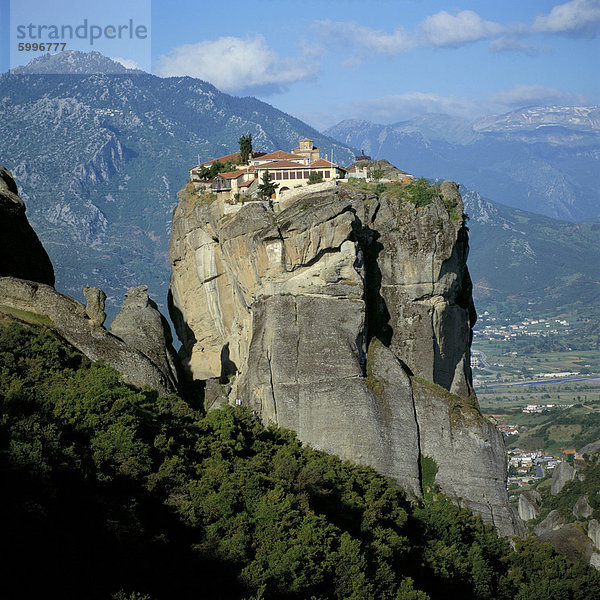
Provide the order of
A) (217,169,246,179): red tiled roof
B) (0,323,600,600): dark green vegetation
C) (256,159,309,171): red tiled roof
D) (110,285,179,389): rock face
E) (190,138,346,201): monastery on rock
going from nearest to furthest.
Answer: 1. (0,323,600,600): dark green vegetation
2. (110,285,179,389): rock face
3. (190,138,346,201): monastery on rock
4. (217,169,246,179): red tiled roof
5. (256,159,309,171): red tiled roof

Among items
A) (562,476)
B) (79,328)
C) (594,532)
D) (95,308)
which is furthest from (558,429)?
(79,328)

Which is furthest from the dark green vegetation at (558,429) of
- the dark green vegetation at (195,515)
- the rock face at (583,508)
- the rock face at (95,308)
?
the rock face at (95,308)

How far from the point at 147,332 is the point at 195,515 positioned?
14.1 m

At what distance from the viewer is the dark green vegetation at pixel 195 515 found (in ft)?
84.6

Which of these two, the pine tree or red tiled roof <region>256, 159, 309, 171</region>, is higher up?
Answer: the pine tree

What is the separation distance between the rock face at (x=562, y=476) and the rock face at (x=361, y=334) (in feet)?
165

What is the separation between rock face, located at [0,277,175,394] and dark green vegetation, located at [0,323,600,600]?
3.46 ft

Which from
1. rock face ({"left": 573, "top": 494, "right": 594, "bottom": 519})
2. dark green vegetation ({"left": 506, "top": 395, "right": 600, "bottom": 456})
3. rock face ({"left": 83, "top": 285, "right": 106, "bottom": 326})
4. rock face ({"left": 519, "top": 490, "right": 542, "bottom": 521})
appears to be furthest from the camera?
dark green vegetation ({"left": 506, "top": 395, "right": 600, "bottom": 456})

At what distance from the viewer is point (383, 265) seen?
52.2 metres

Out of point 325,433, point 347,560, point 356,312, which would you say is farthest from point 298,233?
point 347,560

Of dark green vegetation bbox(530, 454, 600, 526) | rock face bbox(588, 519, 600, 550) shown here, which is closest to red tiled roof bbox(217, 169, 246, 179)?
rock face bbox(588, 519, 600, 550)

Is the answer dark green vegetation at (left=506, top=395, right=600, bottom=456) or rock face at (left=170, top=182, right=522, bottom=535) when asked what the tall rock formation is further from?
dark green vegetation at (left=506, top=395, right=600, bottom=456)

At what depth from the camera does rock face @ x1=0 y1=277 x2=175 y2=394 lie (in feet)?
127

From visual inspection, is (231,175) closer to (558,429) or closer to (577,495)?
(577,495)
